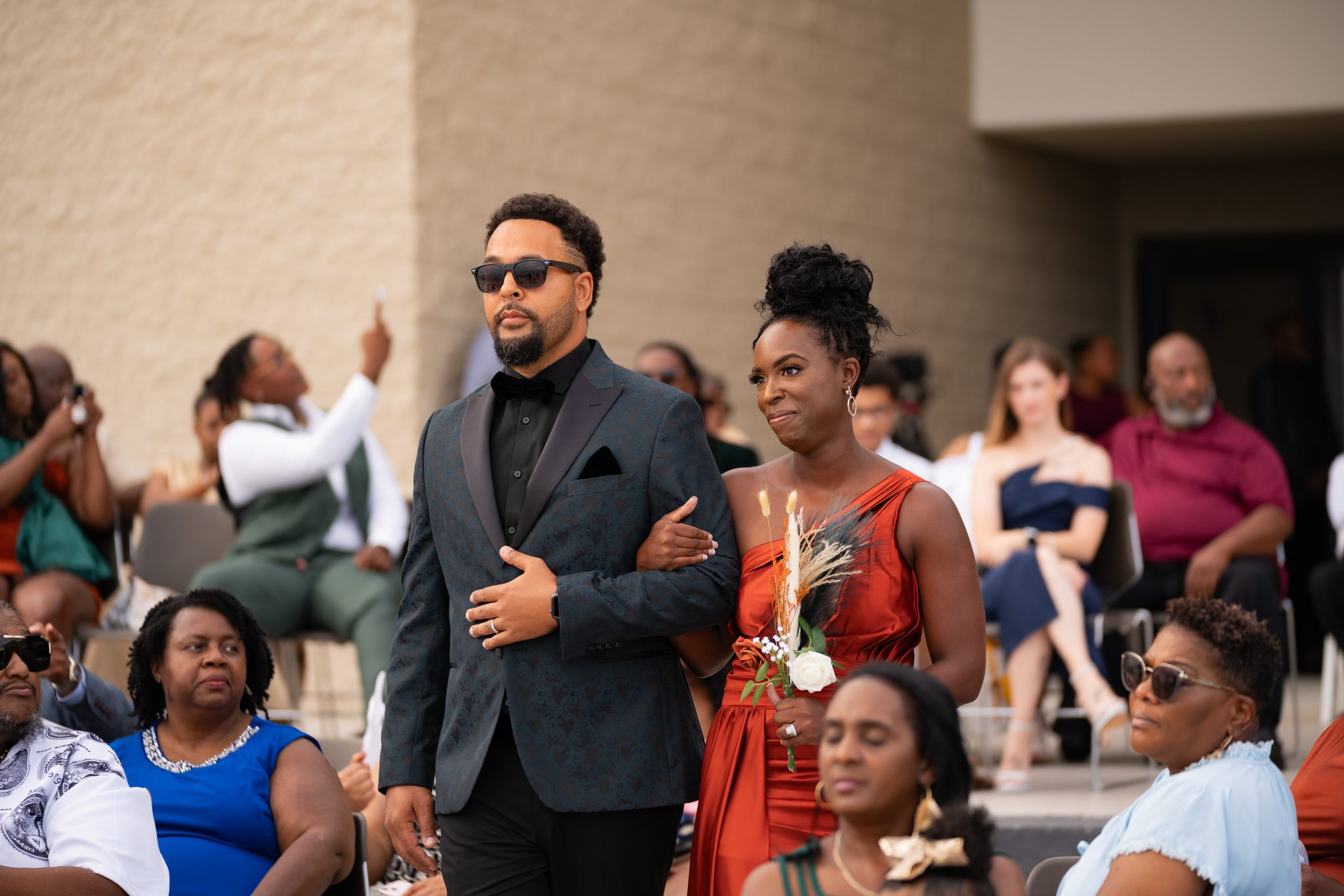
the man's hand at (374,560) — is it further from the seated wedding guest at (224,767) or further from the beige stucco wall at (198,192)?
the seated wedding guest at (224,767)

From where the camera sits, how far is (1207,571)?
6664mm

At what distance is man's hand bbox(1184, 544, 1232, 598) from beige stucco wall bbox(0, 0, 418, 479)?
367 centimetres

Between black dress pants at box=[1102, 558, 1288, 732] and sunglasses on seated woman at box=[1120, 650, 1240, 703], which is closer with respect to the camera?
sunglasses on seated woman at box=[1120, 650, 1240, 703]

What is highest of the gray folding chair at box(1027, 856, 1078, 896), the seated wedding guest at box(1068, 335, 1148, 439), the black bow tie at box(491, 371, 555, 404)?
the seated wedding guest at box(1068, 335, 1148, 439)

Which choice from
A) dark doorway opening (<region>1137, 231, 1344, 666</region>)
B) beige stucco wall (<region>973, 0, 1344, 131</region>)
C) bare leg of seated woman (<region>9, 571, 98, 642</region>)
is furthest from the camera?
dark doorway opening (<region>1137, 231, 1344, 666</region>)

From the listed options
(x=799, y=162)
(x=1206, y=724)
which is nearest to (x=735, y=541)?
(x=1206, y=724)

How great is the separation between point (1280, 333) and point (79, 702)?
868 cm

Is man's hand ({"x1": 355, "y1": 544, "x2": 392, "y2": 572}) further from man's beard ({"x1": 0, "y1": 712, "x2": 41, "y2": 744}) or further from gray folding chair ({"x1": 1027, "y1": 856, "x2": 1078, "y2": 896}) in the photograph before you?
gray folding chair ({"x1": 1027, "y1": 856, "x2": 1078, "y2": 896})

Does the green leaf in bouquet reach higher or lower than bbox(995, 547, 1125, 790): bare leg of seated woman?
higher

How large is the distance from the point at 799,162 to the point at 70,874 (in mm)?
8033

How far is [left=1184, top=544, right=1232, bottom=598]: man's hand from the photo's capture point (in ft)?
21.9

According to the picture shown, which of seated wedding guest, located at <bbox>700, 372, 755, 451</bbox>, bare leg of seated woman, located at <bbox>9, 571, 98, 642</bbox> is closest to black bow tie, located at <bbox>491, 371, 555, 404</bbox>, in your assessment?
seated wedding guest, located at <bbox>700, 372, 755, 451</bbox>

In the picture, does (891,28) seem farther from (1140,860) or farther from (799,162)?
(1140,860)

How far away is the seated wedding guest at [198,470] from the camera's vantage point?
728 centimetres
